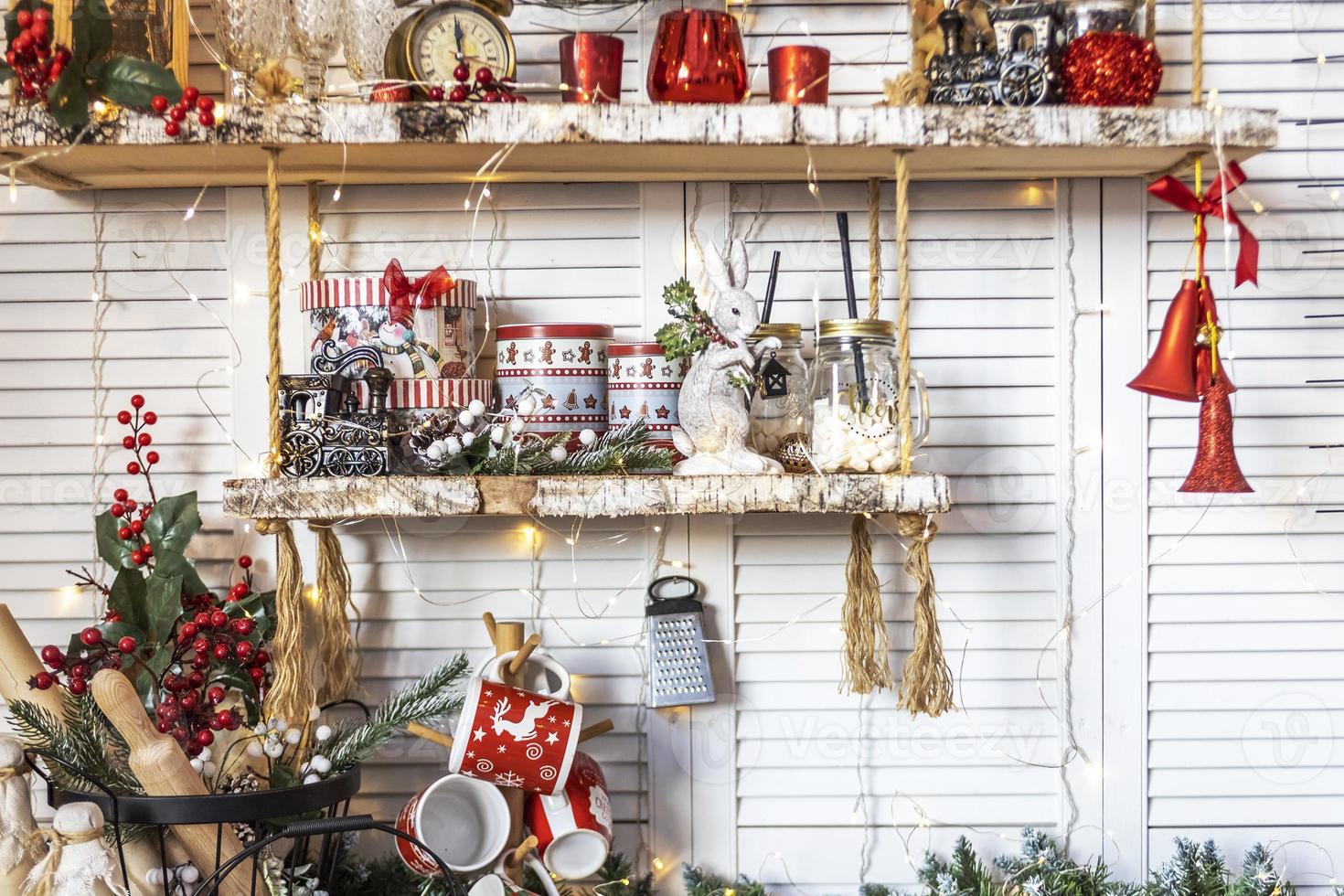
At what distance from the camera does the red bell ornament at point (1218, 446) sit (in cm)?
121

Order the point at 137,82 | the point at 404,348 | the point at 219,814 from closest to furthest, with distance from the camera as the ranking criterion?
the point at 219,814 < the point at 137,82 < the point at 404,348

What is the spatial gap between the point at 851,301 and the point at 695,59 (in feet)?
1.06

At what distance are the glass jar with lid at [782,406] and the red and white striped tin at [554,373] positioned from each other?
192 mm

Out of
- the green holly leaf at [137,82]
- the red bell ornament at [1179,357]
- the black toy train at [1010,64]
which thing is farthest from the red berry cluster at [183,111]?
the red bell ornament at [1179,357]

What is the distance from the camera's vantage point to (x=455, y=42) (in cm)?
120

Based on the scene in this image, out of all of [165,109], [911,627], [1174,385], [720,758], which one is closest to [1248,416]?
[1174,385]

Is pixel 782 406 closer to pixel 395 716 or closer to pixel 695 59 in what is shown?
pixel 695 59

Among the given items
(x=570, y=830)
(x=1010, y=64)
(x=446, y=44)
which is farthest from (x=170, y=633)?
(x=1010, y=64)

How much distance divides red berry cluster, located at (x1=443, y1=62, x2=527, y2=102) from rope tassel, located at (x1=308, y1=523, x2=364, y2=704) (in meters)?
0.53

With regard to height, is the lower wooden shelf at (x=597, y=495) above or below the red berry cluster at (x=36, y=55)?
below

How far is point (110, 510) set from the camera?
128cm

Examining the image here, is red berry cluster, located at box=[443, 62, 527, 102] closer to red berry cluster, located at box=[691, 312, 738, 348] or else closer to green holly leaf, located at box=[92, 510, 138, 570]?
red berry cluster, located at box=[691, 312, 738, 348]

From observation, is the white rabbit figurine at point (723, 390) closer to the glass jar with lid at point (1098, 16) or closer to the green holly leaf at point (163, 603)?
the glass jar with lid at point (1098, 16)

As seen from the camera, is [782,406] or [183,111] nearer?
[183,111]
